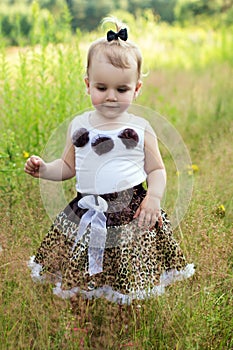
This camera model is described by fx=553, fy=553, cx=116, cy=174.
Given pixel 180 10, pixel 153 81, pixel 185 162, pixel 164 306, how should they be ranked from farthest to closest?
1. pixel 180 10
2. pixel 153 81
3. pixel 185 162
4. pixel 164 306

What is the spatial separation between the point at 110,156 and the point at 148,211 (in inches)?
9.6

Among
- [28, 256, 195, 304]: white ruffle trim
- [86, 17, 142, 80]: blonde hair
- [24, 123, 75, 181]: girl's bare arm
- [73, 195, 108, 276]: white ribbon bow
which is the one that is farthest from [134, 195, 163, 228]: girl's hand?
[86, 17, 142, 80]: blonde hair

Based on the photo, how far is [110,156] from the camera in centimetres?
202

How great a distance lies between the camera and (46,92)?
3.41 m

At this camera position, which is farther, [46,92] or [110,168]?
[46,92]

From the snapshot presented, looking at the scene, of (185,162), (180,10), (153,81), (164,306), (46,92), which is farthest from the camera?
(180,10)

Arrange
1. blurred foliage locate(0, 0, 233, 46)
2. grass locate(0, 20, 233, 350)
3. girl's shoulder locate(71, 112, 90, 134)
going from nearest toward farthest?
grass locate(0, 20, 233, 350), girl's shoulder locate(71, 112, 90, 134), blurred foliage locate(0, 0, 233, 46)

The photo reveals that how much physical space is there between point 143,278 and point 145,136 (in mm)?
522

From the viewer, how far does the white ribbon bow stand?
6.57 ft

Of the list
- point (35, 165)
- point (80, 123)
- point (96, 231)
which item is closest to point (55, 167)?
point (35, 165)

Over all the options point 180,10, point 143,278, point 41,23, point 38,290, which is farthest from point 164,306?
point 180,10

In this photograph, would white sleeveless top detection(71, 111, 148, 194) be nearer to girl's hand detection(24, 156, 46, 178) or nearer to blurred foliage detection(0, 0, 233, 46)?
girl's hand detection(24, 156, 46, 178)

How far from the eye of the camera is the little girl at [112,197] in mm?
1977

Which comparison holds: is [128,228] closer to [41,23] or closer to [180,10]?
[41,23]
